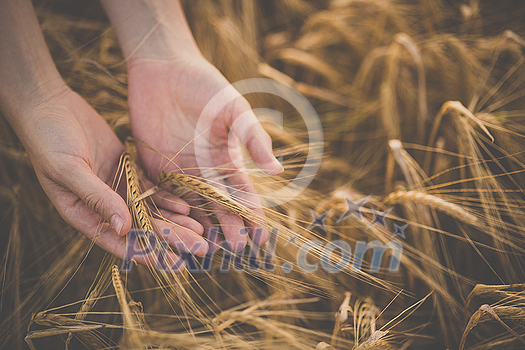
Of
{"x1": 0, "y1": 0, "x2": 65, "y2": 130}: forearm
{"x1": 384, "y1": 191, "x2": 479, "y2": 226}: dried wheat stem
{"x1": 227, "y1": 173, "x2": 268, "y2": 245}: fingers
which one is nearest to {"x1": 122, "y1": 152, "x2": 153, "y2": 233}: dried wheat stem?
{"x1": 227, "y1": 173, "x2": 268, "y2": 245}: fingers

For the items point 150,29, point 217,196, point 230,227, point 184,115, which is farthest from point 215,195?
point 150,29

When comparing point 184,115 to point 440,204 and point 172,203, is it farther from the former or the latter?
point 440,204

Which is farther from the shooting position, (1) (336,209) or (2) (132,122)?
(2) (132,122)

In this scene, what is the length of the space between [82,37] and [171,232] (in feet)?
3.22

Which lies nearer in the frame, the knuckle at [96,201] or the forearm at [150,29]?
the knuckle at [96,201]

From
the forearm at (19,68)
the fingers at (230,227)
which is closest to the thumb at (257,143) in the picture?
the fingers at (230,227)

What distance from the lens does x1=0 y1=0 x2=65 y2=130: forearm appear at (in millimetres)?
667

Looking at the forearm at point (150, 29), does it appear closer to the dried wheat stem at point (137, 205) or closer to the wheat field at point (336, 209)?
the wheat field at point (336, 209)

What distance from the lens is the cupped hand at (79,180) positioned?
0.54m

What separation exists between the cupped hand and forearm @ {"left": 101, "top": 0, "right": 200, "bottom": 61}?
0.25m

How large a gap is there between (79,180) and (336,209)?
1.77 feet

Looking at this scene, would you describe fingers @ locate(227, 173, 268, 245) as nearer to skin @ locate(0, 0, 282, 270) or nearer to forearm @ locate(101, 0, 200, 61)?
skin @ locate(0, 0, 282, 270)

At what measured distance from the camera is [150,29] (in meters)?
0.81

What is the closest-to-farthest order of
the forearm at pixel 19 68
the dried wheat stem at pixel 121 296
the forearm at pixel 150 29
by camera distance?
the dried wheat stem at pixel 121 296
the forearm at pixel 19 68
the forearm at pixel 150 29
